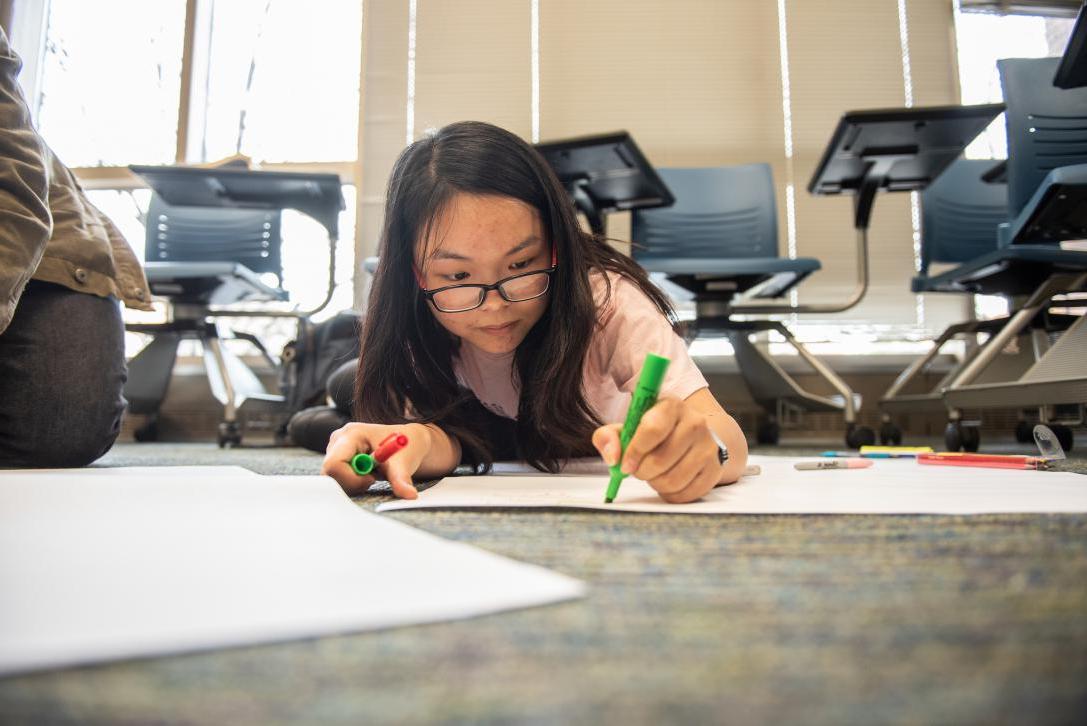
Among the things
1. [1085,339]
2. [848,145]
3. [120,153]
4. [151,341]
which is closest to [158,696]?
[1085,339]

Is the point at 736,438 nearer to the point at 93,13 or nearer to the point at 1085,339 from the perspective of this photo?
the point at 1085,339

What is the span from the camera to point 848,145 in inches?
70.2

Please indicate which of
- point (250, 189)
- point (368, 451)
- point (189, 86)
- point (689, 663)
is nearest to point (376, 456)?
point (368, 451)

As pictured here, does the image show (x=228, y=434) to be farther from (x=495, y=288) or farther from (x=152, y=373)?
(x=495, y=288)

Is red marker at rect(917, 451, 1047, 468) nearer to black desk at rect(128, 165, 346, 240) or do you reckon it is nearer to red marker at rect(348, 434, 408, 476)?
red marker at rect(348, 434, 408, 476)

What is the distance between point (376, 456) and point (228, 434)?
5.72 ft

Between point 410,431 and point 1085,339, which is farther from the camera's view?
point 1085,339

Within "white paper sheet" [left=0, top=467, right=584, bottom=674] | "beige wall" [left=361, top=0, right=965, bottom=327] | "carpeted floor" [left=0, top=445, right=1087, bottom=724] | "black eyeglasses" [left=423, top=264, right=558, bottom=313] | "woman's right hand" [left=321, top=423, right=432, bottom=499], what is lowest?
"carpeted floor" [left=0, top=445, right=1087, bottom=724]

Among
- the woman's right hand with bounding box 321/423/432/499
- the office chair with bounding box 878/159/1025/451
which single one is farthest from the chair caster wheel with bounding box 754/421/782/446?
the woman's right hand with bounding box 321/423/432/499

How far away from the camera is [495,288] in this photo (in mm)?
748

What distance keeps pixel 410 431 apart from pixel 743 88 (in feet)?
8.65

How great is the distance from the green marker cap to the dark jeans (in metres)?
1.00

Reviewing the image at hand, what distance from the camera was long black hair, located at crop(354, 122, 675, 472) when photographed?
2.58 ft

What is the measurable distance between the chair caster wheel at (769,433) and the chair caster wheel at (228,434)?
1683 mm
